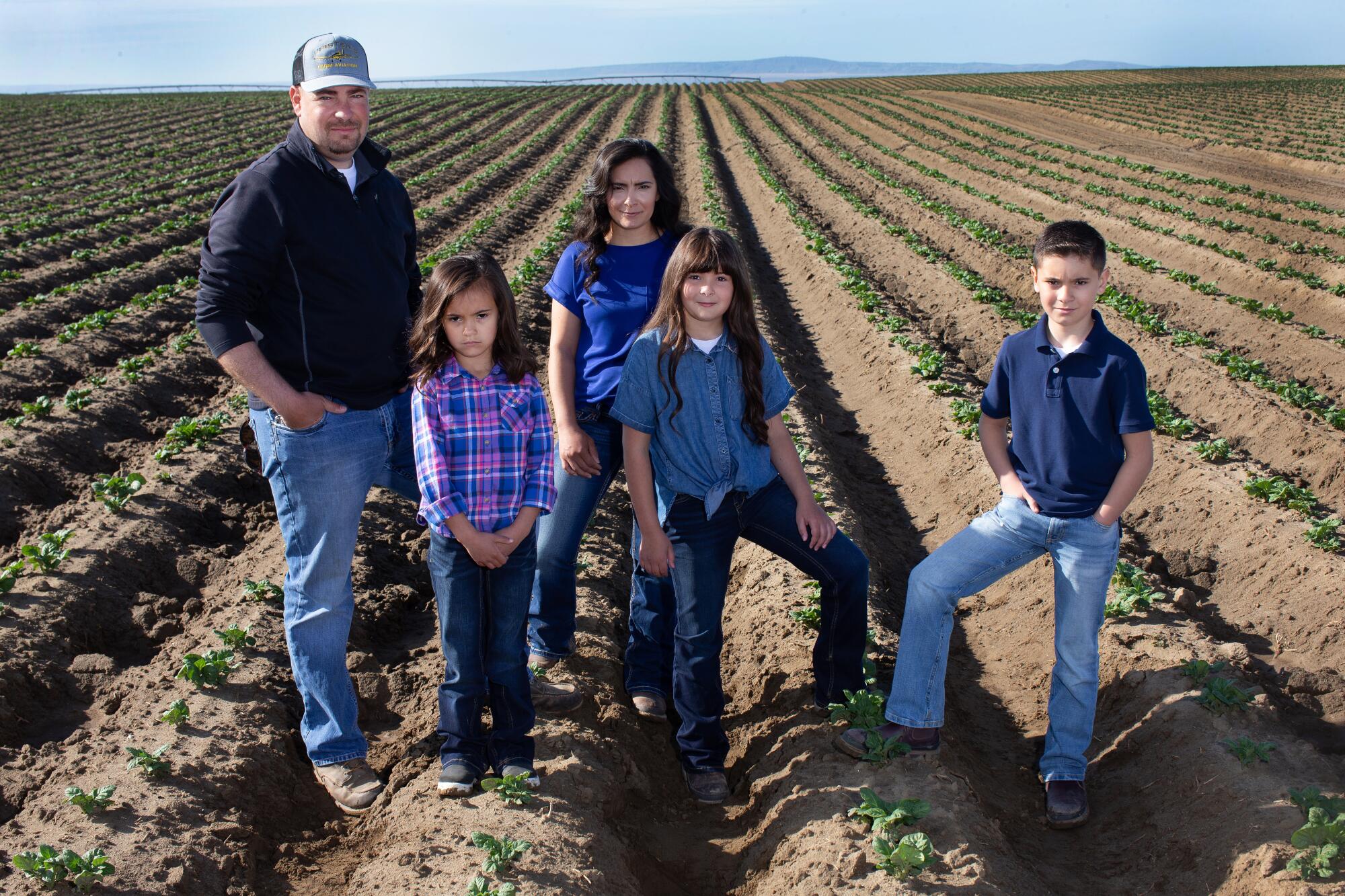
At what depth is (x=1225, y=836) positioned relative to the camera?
11.6 ft

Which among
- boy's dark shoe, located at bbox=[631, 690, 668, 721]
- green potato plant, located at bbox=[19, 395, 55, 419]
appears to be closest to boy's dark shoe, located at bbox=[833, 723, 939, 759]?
boy's dark shoe, located at bbox=[631, 690, 668, 721]

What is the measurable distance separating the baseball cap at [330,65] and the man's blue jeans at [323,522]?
1115 mm

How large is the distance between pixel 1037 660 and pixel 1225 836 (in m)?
1.58

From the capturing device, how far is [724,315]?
3664mm

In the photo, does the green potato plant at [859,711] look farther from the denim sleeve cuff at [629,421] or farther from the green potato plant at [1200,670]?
the green potato plant at [1200,670]

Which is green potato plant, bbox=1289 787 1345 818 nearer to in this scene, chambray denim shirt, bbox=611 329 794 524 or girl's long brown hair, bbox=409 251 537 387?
chambray denim shirt, bbox=611 329 794 524

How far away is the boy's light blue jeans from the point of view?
3625mm

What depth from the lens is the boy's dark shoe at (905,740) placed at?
12.6ft

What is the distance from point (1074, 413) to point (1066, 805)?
1555mm

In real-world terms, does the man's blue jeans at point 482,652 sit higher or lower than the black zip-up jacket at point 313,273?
lower

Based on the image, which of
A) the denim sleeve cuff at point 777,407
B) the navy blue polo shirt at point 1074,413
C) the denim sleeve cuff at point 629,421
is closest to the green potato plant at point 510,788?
the denim sleeve cuff at point 629,421

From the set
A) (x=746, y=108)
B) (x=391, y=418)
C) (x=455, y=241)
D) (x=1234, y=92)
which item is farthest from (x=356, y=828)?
(x=1234, y=92)

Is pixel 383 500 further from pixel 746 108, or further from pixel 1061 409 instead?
pixel 746 108

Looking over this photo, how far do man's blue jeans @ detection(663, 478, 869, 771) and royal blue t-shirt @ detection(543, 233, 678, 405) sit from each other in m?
0.65
